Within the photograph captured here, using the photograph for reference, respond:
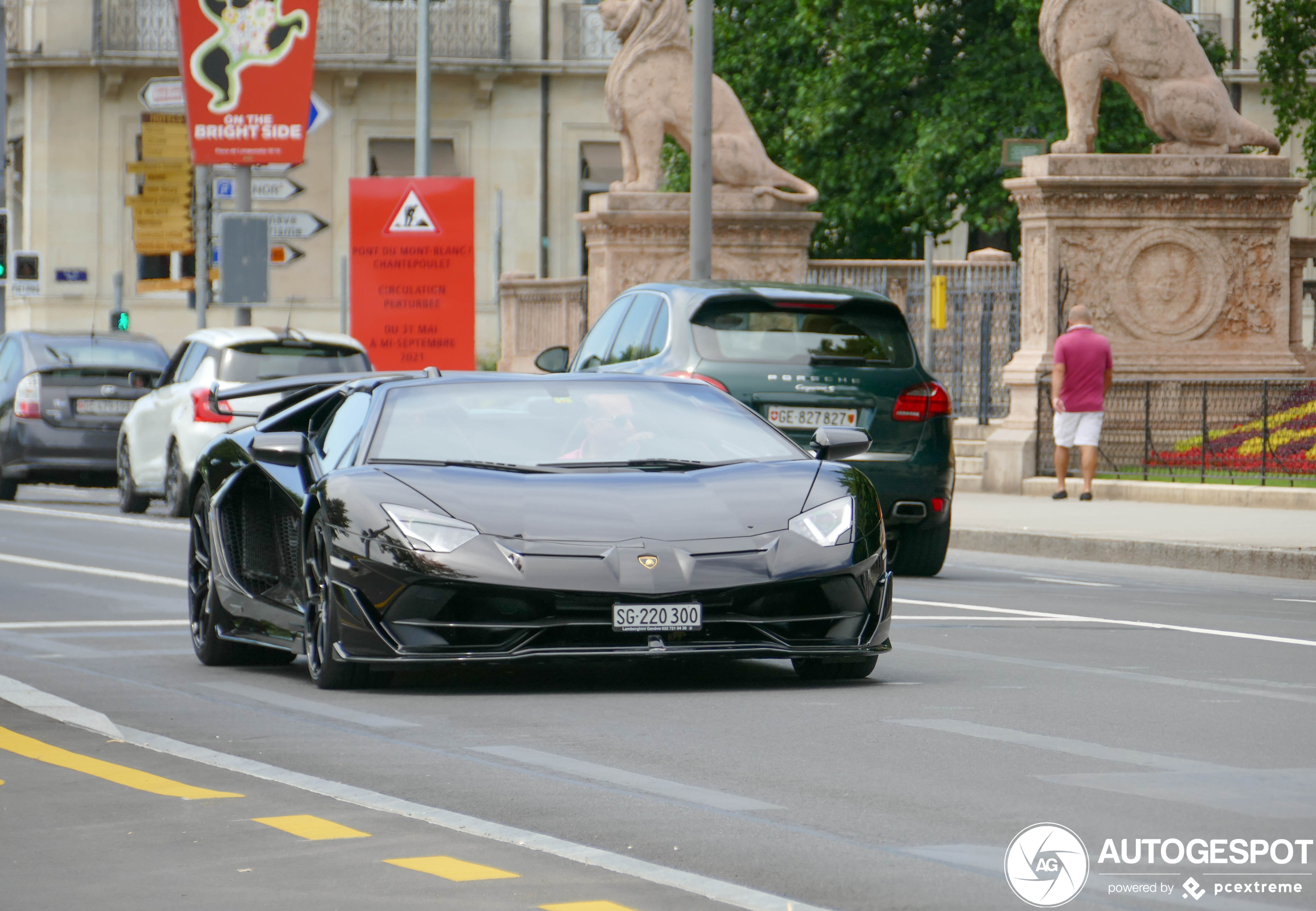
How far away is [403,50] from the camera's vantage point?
167 feet

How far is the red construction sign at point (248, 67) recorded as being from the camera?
25266 millimetres

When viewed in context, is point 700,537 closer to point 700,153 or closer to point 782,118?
point 700,153

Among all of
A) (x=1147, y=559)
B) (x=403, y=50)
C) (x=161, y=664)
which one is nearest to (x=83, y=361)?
(x=1147, y=559)

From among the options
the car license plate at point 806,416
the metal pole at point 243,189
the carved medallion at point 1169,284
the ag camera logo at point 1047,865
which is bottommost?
the ag camera logo at point 1047,865

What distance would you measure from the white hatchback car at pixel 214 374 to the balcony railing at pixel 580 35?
31.5m

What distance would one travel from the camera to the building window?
168 feet

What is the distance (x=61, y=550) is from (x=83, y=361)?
25.1 feet

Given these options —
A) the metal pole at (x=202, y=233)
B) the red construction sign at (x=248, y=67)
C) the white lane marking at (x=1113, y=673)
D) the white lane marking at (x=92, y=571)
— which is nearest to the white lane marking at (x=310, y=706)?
the white lane marking at (x=1113, y=673)

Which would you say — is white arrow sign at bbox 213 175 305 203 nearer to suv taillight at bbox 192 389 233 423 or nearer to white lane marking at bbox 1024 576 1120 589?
suv taillight at bbox 192 389 233 423

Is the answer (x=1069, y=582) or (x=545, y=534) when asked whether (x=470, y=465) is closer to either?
(x=545, y=534)

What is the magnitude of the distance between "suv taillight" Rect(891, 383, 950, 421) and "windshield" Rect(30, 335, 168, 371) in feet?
35.5

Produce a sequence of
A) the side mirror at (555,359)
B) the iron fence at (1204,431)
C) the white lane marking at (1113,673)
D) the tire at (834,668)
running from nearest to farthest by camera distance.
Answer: the white lane marking at (1113,673) → the tire at (834,668) → the side mirror at (555,359) → the iron fence at (1204,431)

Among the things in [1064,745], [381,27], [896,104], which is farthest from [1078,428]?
[381,27]

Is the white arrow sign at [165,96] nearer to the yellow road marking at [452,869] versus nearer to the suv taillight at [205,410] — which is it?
the suv taillight at [205,410]
